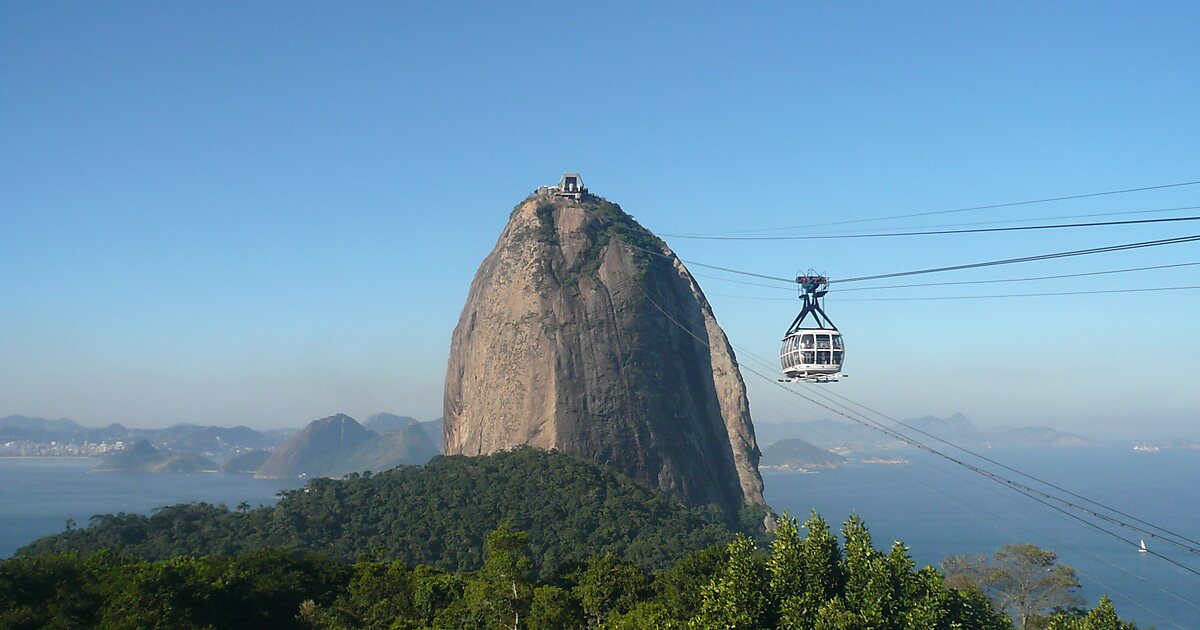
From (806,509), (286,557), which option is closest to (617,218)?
(286,557)

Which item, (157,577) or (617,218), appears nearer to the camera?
(157,577)

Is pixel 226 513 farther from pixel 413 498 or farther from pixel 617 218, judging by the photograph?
pixel 617 218

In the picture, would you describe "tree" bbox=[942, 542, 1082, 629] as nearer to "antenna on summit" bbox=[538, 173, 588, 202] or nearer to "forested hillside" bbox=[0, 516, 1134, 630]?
"forested hillside" bbox=[0, 516, 1134, 630]

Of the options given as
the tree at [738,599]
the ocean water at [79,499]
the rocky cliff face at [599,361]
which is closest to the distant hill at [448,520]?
the rocky cliff face at [599,361]

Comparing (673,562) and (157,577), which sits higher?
(157,577)

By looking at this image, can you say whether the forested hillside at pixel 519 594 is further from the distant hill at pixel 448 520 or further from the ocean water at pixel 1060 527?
the ocean water at pixel 1060 527
